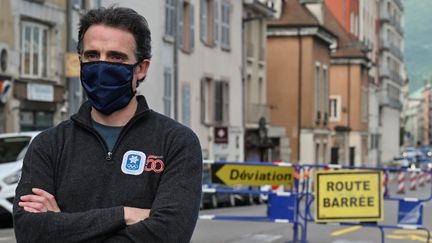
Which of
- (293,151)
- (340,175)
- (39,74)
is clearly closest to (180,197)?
(340,175)

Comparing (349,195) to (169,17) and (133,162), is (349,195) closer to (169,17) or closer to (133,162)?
(133,162)

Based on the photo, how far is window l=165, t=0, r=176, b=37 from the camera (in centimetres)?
3011

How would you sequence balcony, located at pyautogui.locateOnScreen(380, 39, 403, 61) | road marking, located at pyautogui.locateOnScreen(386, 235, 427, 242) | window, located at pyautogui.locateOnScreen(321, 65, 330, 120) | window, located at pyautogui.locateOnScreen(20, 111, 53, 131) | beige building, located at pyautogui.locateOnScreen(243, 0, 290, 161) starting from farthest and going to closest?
balcony, located at pyautogui.locateOnScreen(380, 39, 403, 61)
window, located at pyautogui.locateOnScreen(321, 65, 330, 120)
beige building, located at pyautogui.locateOnScreen(243, 0, 290, 161)
window, located at pyautogui.locateOnScreen(20, 111, 53, 131)
road marking, located at pyautogui.locateOnScreen(386, 235, 427, 242)

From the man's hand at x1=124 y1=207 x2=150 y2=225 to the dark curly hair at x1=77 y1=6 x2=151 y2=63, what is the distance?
0.56 m

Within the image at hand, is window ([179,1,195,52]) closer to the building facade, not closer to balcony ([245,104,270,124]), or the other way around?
balcony ([245,104,270,124])

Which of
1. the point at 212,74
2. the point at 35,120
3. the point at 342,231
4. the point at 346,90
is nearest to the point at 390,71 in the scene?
the point at 346,90

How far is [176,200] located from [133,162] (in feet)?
0.67

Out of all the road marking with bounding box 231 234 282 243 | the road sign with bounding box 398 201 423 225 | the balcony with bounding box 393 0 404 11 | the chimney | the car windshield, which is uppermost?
the balcony with bounding box 393 0 404 11

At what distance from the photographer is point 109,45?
138 inches

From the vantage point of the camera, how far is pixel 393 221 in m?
18.5

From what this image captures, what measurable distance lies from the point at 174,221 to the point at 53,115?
1024 inches

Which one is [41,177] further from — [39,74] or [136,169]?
[39,74]

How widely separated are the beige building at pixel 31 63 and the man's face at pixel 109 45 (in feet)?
75.2

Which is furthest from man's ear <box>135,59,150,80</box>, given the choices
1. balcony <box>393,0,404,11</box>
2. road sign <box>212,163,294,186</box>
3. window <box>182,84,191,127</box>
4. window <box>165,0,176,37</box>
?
balcony <box>393,0,404,11</box>
